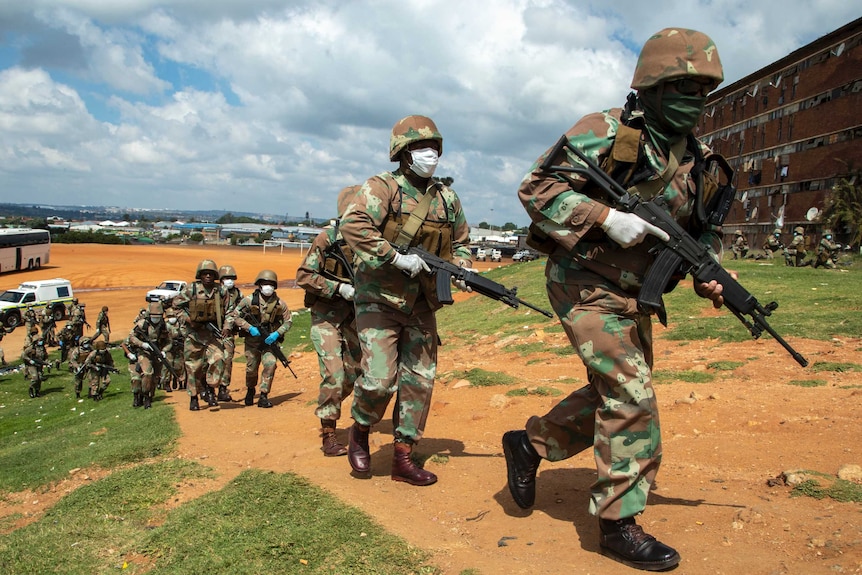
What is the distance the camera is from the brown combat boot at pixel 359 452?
4969 mm

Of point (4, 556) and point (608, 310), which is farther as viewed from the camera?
point (4, 556)

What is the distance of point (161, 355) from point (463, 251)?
8.13 meters

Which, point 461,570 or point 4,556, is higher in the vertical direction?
point 461,570

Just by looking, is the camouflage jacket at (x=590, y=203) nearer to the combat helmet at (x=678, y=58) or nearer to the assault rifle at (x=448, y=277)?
the combat helmet at (x=678, y=58)

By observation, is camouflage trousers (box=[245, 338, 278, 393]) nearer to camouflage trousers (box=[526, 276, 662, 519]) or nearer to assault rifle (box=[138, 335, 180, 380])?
assault rifle (box=[138, 335, 180, 380])

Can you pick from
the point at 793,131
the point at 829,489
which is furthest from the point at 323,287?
the point at 793,131

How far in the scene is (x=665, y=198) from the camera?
11.6 feet

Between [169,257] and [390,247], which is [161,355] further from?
[169,257]

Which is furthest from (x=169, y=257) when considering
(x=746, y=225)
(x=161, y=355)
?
(x=161, y=355)

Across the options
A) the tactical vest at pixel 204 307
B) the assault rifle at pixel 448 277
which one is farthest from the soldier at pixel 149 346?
the assault rifle at pixel 448 277

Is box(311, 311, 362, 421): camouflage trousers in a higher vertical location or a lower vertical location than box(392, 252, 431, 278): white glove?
lower

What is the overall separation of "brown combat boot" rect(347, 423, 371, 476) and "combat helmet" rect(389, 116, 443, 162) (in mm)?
2003

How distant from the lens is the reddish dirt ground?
133 inches

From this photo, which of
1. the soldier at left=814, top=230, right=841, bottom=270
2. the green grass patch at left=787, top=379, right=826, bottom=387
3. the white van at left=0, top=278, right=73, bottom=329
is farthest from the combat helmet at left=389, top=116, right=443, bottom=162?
the white van at left=0, top=278, right=73, bottom=329
